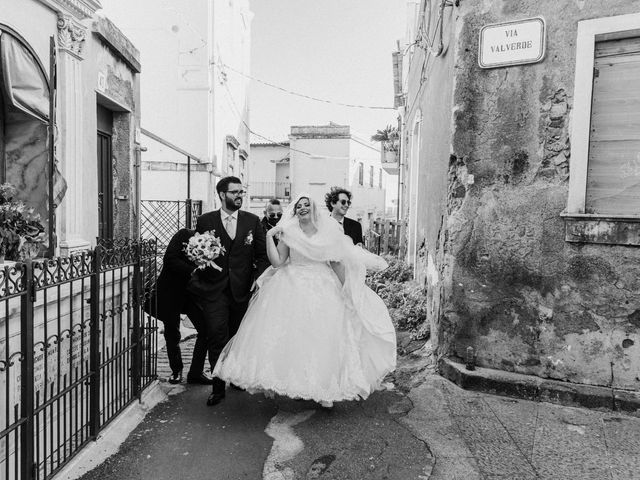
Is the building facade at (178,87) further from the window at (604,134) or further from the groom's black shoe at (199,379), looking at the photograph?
the window at (604,134)

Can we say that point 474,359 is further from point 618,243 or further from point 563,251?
point 618,243

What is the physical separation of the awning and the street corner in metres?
3.55

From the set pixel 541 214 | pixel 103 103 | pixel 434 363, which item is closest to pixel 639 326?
pixel 541 214

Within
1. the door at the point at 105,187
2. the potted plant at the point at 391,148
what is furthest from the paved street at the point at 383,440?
the potted plant at the point at 391,148

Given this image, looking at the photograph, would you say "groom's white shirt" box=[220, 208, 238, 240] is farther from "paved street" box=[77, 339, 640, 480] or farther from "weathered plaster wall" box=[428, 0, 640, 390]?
"weathered plaster wall" box=[428, 0, 640, 390]

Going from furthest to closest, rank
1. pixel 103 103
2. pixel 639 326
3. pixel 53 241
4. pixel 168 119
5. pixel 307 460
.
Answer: pixel 168 119 → pixel 103 103 → pixel 53 241 → pixel 639 326 → pixel 307 460

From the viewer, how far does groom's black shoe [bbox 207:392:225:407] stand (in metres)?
4.19

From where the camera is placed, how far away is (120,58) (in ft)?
22.1

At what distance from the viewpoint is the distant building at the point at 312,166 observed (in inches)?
1289

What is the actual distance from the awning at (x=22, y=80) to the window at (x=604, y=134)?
187 inches

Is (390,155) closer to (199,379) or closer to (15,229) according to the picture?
(199,379)

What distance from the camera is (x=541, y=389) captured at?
4.18 metres

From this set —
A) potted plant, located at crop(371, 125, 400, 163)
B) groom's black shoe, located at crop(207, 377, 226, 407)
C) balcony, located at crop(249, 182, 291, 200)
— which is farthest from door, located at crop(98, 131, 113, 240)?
balcony, located at crop(249, 182, 291, 200)

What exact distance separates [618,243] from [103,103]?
20.0ft
